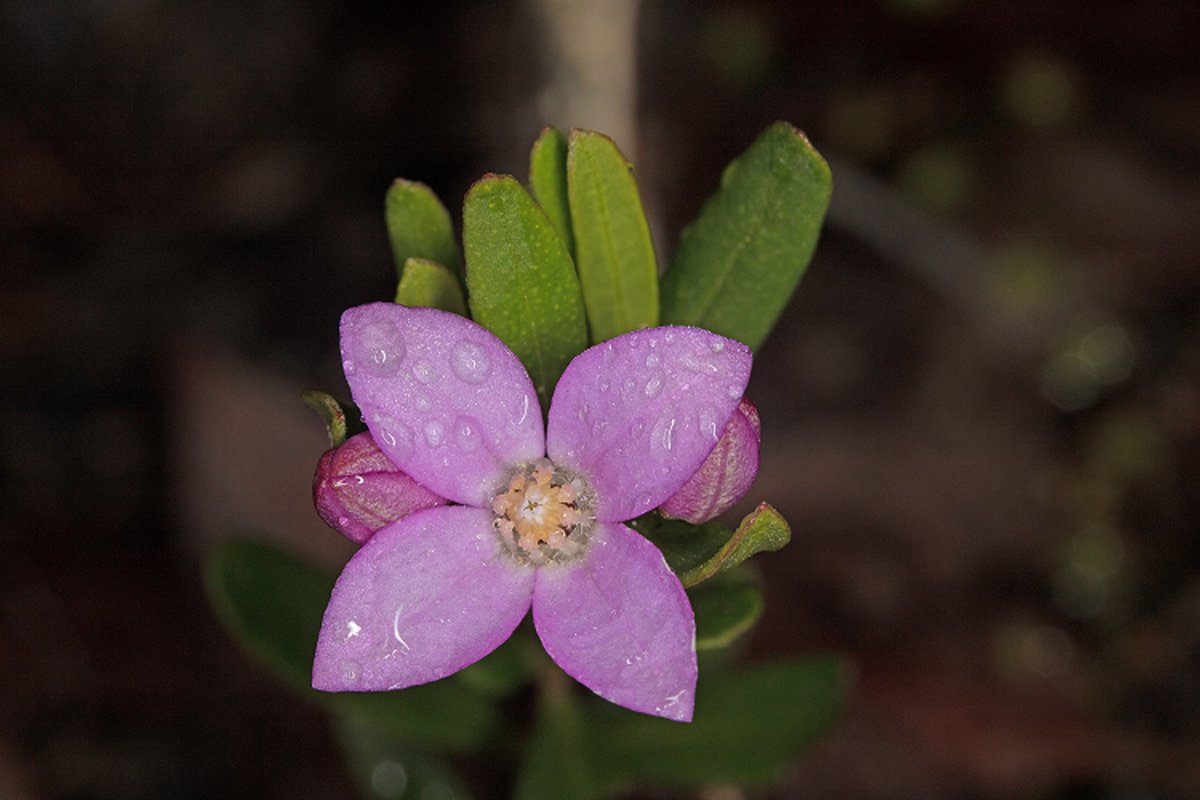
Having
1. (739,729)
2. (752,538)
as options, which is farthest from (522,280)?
(739,729)

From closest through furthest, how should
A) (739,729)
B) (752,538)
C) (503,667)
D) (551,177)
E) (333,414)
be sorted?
(752,538)
(333,414)
(551,177)
(503,667)
(739,729)

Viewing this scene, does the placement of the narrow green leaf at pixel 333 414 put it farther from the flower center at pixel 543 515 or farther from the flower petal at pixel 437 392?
the flower center at pixel 543 515

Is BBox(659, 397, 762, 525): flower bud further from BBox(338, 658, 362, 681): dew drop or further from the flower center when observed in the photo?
BBox(338, 658, 362, 681): dew drop

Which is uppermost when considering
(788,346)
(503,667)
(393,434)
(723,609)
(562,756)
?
(393,434)

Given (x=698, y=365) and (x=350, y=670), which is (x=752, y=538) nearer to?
(x=698, y=365)

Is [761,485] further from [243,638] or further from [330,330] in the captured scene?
[243,638]

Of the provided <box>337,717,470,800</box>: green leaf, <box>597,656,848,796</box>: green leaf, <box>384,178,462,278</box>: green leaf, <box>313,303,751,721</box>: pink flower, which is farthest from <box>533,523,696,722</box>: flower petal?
<box>337,717,470,800</box>: green leaf

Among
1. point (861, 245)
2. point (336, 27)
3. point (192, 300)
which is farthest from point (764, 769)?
point (336, 27)
